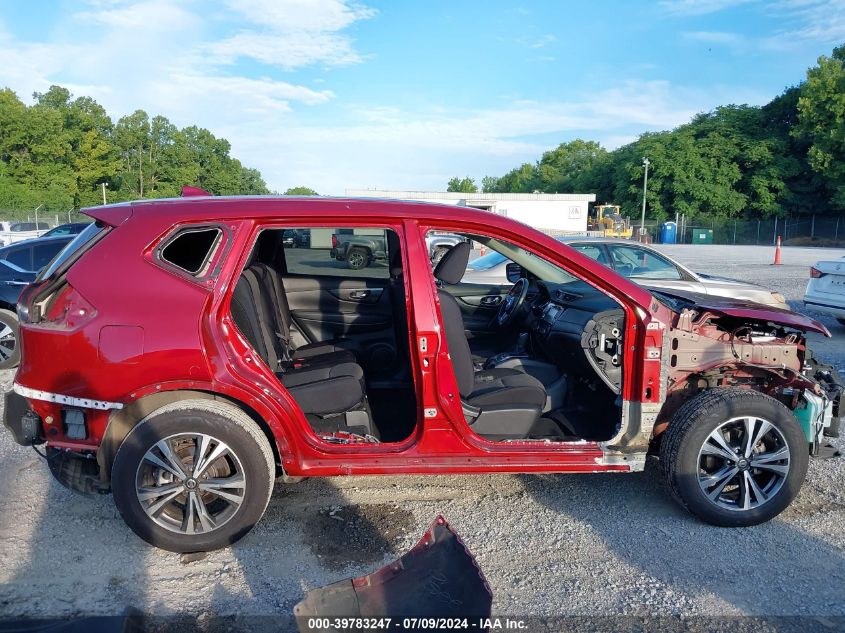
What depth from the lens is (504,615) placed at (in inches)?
111

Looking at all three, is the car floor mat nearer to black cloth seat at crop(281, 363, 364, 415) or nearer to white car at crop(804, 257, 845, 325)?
black cloth seat at crop(281, 363, 364, 415)

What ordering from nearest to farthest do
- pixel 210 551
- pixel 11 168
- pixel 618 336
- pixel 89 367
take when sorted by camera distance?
pixel 89 367, pixel 210 551, pixel 618 336, pixel 11 168

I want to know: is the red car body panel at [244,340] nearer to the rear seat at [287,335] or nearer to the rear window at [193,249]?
the rear window at [193,249]

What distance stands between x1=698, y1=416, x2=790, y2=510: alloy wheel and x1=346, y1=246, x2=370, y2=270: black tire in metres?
3.77

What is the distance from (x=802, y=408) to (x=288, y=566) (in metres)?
3.05

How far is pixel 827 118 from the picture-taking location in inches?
1837

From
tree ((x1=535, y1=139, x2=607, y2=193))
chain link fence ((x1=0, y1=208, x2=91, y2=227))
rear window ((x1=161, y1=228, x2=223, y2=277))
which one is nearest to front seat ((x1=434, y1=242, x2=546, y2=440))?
rear window ((x1=161, y1=228, x2=223, y2=277))

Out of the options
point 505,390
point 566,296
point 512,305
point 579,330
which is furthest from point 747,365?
point 512,305

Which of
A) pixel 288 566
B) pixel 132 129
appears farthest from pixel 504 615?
pixel 132 129

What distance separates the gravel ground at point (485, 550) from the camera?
2920 millimetres

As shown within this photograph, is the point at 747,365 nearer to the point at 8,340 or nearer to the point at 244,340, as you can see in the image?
the point at 244,340

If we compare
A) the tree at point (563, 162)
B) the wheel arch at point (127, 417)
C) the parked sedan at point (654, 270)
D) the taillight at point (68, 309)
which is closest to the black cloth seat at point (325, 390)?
the wheel arch at point (127, 417)

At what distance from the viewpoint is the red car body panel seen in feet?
10.2

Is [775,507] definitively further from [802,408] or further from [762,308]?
[762,308]
